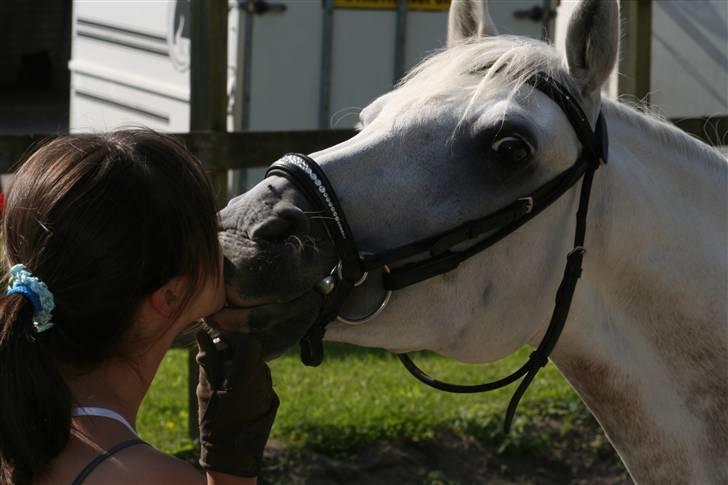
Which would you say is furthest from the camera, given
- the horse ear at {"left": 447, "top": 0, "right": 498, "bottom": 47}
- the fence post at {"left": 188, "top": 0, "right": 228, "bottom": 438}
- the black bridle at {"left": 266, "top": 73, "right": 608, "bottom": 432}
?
the fence post at {"left": 188, "top": 0, "right": 228, "bottom": 438}

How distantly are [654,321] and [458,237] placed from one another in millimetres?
499

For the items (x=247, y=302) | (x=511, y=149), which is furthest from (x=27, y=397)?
(x=511, y=149)

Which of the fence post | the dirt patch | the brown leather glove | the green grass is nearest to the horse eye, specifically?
the brown leather glove

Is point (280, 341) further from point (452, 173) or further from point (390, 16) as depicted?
point (390, 16)

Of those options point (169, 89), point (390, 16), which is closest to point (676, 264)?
point (390, 16)

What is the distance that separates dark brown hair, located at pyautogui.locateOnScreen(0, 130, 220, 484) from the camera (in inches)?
60.6

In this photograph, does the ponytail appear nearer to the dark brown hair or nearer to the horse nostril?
the dark brown hair

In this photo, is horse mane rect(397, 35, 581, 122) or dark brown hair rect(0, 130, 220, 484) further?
horse mane rect(397, 35, 581, 122)

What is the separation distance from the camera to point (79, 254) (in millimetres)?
1552

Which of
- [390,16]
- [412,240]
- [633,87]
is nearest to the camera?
[412,240]

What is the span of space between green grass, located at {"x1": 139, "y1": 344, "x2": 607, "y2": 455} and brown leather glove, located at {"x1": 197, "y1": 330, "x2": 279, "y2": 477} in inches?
99.3

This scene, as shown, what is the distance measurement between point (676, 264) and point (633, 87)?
258 cm

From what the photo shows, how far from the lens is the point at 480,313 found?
2289 mm

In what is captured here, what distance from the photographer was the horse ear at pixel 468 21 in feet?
8.62
